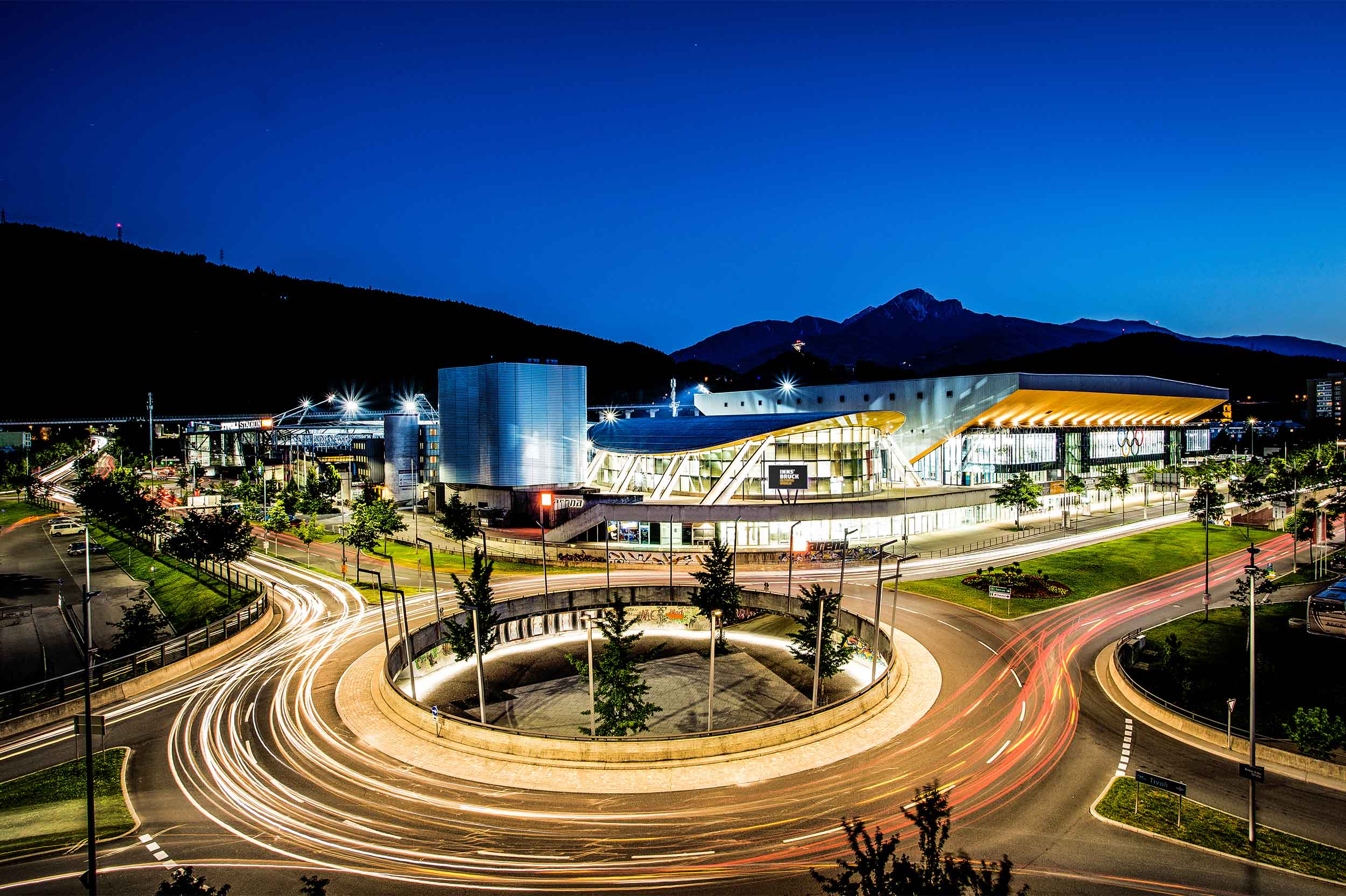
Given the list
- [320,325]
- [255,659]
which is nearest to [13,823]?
[255,659]

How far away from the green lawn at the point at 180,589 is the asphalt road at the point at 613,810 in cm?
1747

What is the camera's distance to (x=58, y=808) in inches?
851

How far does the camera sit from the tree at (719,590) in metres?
38.7

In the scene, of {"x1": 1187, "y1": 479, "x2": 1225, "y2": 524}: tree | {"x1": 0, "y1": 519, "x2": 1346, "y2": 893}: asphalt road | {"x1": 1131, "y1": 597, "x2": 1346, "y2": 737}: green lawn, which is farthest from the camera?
{"x1": 1187, "y1": 479, "x2": 1225, "y2": 524}: tree

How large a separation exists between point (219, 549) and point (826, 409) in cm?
8001

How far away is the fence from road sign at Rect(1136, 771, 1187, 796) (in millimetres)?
36154

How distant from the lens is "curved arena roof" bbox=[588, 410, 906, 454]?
7031 cm

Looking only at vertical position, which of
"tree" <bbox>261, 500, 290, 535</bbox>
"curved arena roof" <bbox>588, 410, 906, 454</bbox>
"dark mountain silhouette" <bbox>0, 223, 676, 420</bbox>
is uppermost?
"dark mountain silhouette" <bbox>0, 223, 676, 420</bbox>

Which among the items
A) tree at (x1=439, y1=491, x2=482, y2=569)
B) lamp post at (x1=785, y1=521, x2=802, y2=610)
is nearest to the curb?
lamp post at (x1=785, y1=521, x2=802, y2=610)

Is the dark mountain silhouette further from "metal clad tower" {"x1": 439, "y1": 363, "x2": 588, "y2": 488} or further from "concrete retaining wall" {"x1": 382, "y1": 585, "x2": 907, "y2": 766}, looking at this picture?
"concrete retaining wall" {"x1": 382, "y1": 585, "x2": 907, "y2": 766}

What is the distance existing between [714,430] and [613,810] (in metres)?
55.7

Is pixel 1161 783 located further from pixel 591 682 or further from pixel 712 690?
pixel 591 682

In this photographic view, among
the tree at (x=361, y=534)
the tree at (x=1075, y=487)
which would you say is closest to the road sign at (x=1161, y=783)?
the tree at (x=361, y=534)

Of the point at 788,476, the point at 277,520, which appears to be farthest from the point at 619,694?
the point at 277,520
